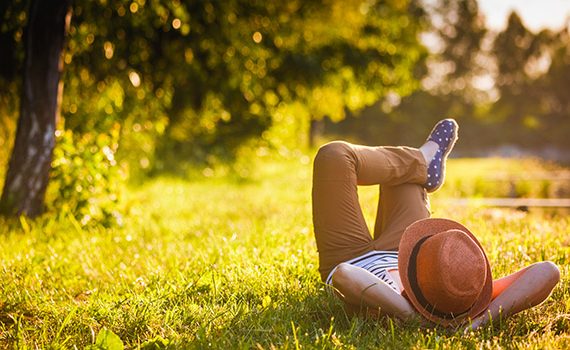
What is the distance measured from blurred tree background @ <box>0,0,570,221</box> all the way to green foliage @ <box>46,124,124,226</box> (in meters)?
0.01

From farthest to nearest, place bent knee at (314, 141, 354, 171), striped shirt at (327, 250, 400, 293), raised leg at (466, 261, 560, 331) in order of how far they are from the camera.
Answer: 1. bent knee at (314, 141, 354, 171)
2. striped shirt at (327, 250, 400, 293)
3. raised leg at (466, 261, 560, 331)

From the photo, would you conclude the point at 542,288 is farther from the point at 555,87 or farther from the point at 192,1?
the point at 555,87

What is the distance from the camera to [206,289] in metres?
3.66

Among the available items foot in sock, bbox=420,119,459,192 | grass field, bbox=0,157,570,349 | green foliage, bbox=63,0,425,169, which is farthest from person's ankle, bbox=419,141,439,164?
green foliage, bbox=63,0,425,169

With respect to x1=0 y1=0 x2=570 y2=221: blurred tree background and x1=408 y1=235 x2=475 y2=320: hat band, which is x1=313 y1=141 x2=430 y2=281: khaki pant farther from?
x1=0 y1=0 x2=570 y2=221: blurred tree background

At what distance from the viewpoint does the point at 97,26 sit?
7508 mm

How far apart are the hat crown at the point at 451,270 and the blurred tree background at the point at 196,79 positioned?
4.21 m

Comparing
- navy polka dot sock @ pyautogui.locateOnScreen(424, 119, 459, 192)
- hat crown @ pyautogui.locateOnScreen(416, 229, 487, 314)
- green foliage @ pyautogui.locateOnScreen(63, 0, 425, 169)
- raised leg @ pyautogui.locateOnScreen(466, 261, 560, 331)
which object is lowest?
raised leg @ pyautogui.locateOnScreen(466, 261, 560, 331)

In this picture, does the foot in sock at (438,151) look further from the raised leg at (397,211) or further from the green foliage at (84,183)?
the green foliage at (84,183)

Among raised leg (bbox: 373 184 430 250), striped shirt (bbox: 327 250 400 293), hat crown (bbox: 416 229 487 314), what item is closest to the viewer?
hat crown (bbox: 416 229 487 314)

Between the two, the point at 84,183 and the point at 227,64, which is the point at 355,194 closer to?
the point at 84,183

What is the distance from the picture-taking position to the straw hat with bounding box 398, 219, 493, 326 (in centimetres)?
280

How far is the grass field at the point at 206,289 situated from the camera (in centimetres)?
284

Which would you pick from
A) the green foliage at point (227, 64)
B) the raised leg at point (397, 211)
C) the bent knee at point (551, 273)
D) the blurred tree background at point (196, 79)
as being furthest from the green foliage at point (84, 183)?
the bent knee at point (551, 273)
